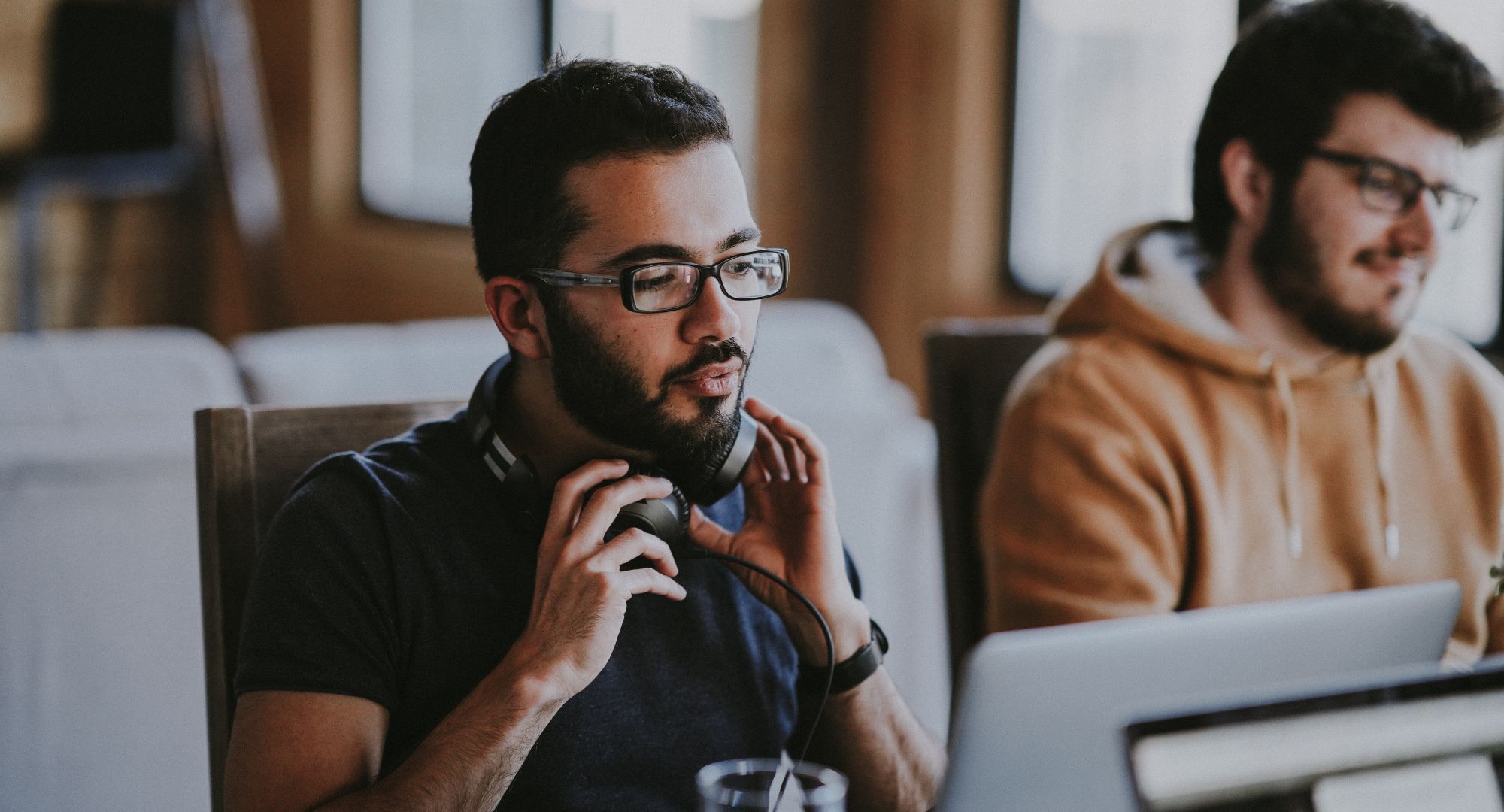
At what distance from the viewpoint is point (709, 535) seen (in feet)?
4.09

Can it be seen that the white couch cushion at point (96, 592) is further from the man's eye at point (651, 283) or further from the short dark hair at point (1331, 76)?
the short dark hair at point (1331, 76)

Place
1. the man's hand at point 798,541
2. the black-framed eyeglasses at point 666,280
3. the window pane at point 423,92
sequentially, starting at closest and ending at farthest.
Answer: the black-framed eyeglasses at point 666,280, the man's hand at point 798,541, the window pane at point 423,92

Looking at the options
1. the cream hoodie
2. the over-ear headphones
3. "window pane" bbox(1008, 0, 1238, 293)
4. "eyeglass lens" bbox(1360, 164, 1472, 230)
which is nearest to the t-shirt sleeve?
the over-ear headphones

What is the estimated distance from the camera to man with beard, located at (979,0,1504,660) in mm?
1553

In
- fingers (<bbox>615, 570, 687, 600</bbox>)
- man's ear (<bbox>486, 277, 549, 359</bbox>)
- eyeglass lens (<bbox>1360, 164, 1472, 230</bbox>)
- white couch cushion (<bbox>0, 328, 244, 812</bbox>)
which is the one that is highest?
eyeglass lens (<bbox>1360, 164, 1472, 230</bbox>)

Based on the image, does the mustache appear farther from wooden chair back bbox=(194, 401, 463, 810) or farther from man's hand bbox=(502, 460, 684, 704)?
wooden chair back bbox=(194, 401, 463, 810)

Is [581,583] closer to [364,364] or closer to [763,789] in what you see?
[763,789]

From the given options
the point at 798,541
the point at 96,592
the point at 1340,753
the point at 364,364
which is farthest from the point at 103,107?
the point at 1340,753

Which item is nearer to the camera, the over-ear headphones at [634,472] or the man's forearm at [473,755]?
the man's forearm at [473,755]

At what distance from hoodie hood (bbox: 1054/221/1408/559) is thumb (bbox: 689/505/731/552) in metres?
0.67

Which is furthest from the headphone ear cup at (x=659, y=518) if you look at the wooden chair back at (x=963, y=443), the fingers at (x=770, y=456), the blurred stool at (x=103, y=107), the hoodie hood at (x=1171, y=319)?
the blurred stool at (x=103, y=107)

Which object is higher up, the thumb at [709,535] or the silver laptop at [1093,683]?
the silver laptop at [1093,683]

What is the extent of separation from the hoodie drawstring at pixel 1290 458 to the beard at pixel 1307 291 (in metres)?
0.07

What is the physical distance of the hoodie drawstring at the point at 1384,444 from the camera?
167cm
